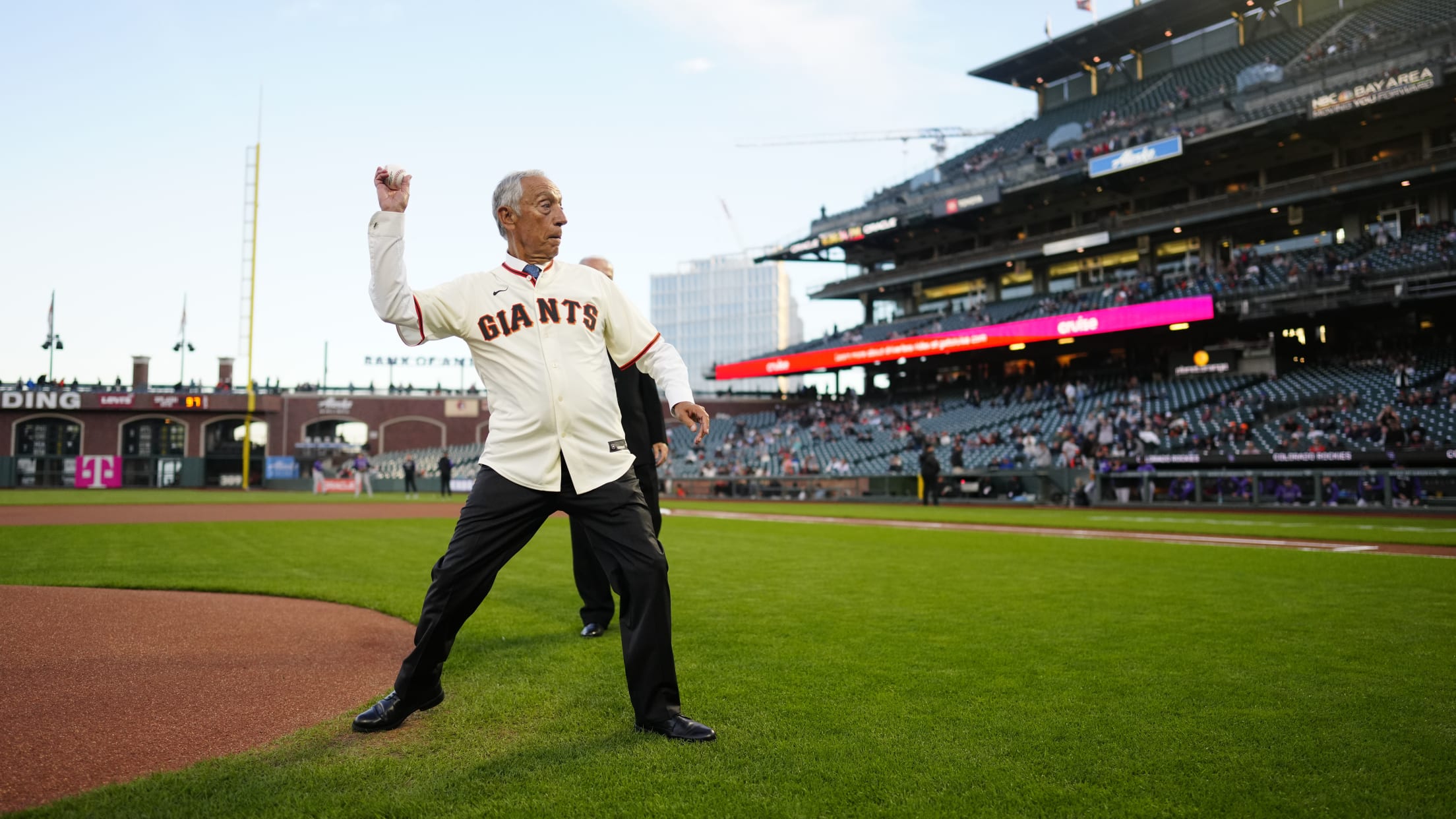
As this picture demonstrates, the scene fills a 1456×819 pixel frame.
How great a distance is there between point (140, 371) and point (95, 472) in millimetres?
8064

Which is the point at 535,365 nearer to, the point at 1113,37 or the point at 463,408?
the point at 1113,37

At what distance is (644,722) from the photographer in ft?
11.2

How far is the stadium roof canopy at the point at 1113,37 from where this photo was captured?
140ft

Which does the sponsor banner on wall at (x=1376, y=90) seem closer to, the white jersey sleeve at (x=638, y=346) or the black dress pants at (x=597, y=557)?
the white jersey sleeve at (x=638, y=346)

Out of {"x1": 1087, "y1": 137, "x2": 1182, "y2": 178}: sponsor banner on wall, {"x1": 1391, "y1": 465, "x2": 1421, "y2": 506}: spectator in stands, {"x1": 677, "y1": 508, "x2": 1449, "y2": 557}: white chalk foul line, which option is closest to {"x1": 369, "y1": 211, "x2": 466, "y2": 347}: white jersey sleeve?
{"x1": 677, "y1": 508, "x2": 1449, "y2": 557}: white chalk foul line

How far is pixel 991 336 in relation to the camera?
1479 inches

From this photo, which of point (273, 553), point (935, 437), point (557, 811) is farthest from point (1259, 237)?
point (557, 811)

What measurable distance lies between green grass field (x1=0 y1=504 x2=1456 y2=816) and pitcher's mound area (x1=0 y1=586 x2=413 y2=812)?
0.32 meters

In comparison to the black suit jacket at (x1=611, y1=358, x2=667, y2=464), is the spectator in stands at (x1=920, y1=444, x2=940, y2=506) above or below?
below

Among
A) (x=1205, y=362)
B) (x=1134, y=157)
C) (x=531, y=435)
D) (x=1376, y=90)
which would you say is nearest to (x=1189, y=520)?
(x=531, y=435)

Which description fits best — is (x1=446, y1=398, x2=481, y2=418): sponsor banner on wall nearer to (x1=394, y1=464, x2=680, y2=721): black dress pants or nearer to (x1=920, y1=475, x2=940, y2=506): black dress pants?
(x1=920, y1=475, x2=940, y2=506): black dress pants

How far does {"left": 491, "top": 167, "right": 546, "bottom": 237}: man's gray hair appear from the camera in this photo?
3.76m

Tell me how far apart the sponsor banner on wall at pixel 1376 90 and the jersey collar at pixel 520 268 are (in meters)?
34.6

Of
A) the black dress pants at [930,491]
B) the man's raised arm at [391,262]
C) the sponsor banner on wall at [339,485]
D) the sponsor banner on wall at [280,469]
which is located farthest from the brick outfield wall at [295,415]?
the man's raised arm at [391,262]
